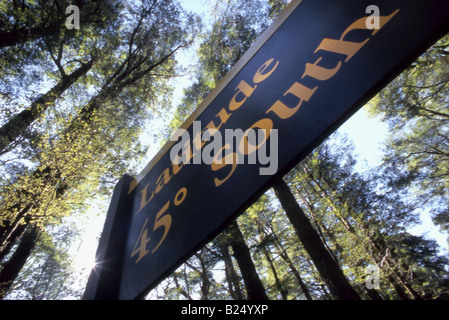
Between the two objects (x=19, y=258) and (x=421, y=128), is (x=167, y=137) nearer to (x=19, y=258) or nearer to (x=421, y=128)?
(x=19, y=258)

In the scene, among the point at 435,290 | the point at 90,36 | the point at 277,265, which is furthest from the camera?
the point at 277,265

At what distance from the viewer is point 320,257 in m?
5.24

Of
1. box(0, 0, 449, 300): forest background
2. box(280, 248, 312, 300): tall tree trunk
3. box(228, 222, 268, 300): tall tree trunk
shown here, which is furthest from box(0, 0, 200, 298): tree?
box(280, 248, 312, 300): tall tree trunk

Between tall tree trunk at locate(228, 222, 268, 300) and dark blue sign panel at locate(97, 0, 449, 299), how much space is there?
19.4 ft

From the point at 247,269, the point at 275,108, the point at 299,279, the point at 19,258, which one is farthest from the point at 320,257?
the point at 19,258

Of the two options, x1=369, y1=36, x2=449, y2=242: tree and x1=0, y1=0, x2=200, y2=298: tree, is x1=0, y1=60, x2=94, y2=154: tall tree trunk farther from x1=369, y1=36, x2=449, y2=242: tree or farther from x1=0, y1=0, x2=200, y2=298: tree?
x1=369, y1=36, x2=449, y2=242: tree

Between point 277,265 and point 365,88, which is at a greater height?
point 277,265

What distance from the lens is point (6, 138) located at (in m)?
8.22

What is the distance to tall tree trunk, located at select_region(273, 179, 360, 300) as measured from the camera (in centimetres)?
468

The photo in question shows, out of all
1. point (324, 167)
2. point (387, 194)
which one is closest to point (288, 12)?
point (324, 167)

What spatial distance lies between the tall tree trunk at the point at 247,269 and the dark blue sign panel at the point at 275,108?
590 centimetres
